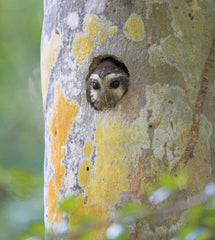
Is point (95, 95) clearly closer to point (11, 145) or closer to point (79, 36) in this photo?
point (79, 36)

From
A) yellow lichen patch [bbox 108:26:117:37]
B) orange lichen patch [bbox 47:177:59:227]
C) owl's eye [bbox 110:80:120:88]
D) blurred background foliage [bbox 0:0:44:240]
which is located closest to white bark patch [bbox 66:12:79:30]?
yellow lichen patch [bbox 108:26:117:37]

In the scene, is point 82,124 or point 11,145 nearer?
point 82,124

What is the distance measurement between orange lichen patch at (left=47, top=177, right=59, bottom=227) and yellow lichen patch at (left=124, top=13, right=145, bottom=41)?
1.63 ft

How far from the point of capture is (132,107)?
4.42 feet

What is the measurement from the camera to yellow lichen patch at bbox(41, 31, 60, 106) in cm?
152

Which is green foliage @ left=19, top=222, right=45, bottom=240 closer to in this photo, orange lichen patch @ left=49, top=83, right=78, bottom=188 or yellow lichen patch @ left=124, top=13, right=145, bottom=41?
orange lichen patch @ left=49, top=83, right=78, bottom=188

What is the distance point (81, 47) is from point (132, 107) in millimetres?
259

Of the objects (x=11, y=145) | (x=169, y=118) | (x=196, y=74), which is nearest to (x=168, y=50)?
(x=196, y=74)

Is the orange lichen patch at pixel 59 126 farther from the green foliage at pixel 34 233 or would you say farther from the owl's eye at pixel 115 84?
the green foliage at pixel 34 233

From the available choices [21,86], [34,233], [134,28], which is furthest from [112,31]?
[21,86]

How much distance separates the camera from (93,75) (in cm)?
141

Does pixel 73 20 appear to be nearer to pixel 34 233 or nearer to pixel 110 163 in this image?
pixel 110 163

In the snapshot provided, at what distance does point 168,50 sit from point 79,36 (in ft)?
0.92

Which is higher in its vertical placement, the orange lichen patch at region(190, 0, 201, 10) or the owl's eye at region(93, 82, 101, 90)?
the orange lichen patch at region(190, 0, 201, 10)
